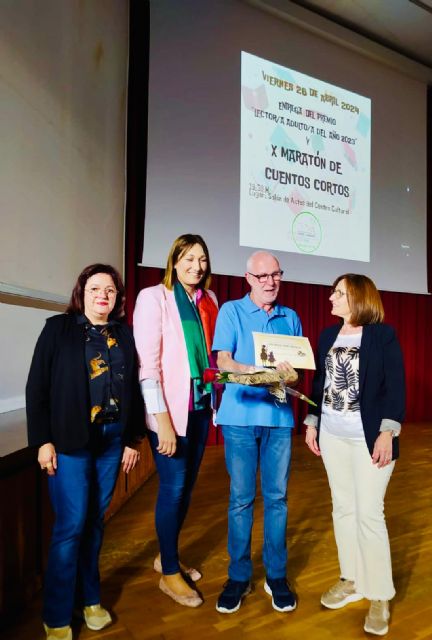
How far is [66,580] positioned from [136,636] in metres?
0.33

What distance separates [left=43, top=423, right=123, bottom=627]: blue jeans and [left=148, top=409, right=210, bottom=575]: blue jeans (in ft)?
0.64

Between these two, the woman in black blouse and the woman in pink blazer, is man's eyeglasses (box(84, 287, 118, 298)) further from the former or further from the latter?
the woman in pink blazer

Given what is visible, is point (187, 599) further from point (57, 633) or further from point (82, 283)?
point (82, 283)

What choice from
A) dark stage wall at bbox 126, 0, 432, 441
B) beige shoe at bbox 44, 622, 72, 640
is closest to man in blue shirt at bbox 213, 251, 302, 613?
beige shoe at bbox 44, 622, 72, 640

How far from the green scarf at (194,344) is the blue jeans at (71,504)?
289 mm

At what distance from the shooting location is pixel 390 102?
4.58m

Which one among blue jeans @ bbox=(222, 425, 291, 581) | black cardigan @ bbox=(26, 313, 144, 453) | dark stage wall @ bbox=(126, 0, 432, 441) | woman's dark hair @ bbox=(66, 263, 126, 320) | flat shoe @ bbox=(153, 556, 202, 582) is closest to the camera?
black cardigan @ bbox=(26, 313, 144, 453)

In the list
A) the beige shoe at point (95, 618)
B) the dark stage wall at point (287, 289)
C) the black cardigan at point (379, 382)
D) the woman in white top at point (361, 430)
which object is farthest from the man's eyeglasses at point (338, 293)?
the dark stage wall at point (287, 289)

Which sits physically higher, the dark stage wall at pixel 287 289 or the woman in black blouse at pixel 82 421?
the dark stage wall at pixel 287 289

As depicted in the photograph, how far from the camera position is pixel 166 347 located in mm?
1500

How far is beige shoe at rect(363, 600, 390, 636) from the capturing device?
142cm

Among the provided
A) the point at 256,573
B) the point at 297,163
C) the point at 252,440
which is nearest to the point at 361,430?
the point at 252,440

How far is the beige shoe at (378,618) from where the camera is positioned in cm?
142

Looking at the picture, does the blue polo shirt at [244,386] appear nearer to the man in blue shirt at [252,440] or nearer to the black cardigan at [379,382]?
the man in blue shirt at [252,440]
